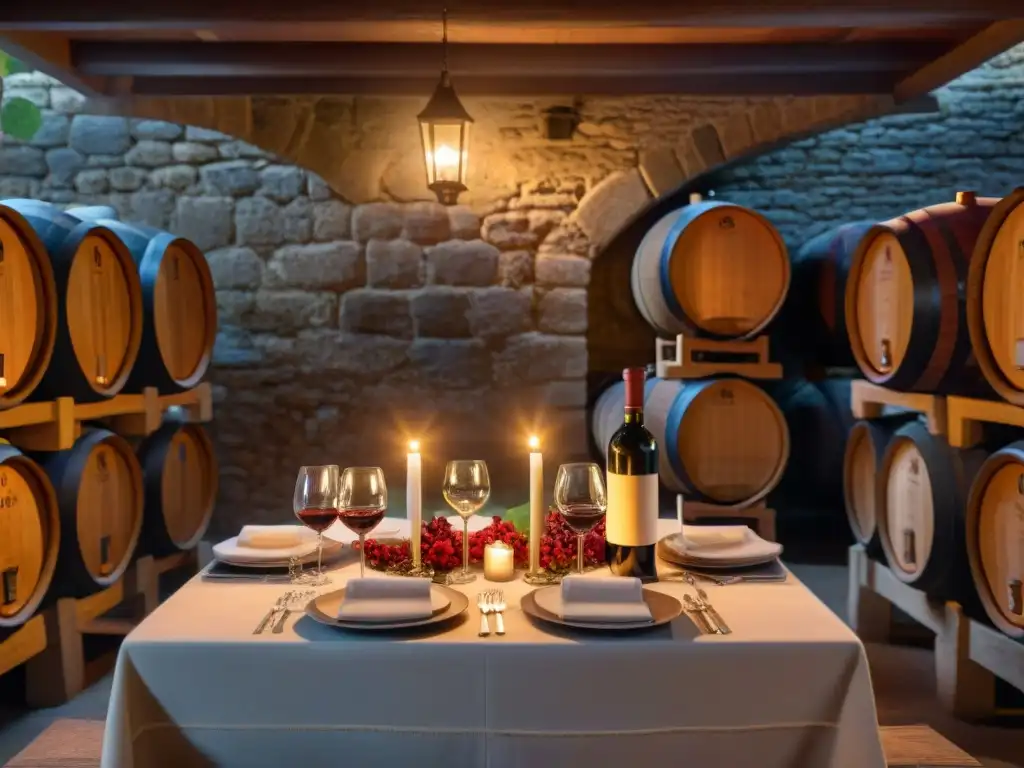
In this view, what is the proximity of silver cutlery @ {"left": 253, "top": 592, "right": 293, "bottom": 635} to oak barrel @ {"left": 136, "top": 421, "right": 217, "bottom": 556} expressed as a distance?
1960mm

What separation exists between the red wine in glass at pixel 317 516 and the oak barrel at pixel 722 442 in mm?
2064

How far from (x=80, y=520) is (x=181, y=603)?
1.43 meters

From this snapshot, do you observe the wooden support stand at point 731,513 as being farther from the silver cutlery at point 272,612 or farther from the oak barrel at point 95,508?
the silver cutlery at point 272,612

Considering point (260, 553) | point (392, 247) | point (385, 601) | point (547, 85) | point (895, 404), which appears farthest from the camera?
point (392, 247)

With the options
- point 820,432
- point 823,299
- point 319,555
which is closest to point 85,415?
point 319,555

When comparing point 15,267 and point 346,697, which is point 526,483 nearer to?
point 15,267

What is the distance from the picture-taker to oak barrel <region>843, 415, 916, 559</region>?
131 inches

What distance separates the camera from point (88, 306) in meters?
2.93

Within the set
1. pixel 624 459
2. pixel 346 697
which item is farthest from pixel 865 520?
pixel 346 697

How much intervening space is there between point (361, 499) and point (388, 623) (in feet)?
0.88

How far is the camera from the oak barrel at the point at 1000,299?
7.84 ft

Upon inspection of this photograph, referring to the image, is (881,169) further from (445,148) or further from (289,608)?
(289,608)

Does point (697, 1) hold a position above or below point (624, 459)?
above

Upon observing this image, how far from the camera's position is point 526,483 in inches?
171
